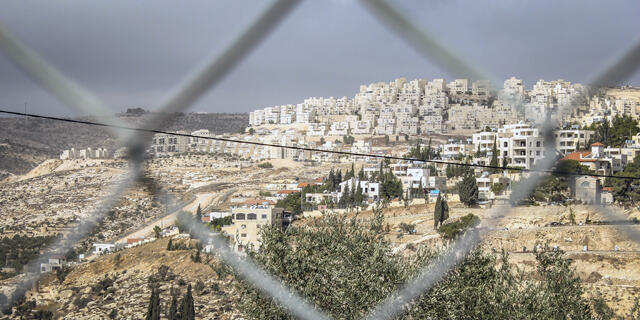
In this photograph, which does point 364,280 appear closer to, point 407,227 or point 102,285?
point 407,227

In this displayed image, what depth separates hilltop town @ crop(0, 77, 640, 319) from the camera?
5.94 feet

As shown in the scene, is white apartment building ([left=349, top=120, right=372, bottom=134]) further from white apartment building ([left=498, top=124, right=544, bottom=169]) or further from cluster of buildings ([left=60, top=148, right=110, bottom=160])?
cluster of buildings ([left=60, top=148, right=110, bottom=160])

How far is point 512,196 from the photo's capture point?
3.10ft

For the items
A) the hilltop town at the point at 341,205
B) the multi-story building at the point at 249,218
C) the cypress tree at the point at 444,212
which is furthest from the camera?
the multi-story building at the point at 249,218

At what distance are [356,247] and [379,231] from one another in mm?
479

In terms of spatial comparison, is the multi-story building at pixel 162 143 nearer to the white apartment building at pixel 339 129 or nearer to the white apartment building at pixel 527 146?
the white apartment building at pixel 527 146

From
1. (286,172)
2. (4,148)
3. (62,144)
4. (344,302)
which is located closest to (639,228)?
(344,302)

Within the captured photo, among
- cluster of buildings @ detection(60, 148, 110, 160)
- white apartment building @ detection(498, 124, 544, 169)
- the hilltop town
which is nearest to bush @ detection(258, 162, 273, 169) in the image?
the hilltop town

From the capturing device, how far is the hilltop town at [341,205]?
181 cm

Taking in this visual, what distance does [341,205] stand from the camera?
2077 cm

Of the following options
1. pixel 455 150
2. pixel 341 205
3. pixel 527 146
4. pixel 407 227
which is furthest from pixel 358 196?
pixel 527 146

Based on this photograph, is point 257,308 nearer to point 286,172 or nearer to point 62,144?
point 62,144

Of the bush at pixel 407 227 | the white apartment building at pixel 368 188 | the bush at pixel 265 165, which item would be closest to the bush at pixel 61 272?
the bush at pixel 407 227

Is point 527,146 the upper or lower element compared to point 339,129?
lower
